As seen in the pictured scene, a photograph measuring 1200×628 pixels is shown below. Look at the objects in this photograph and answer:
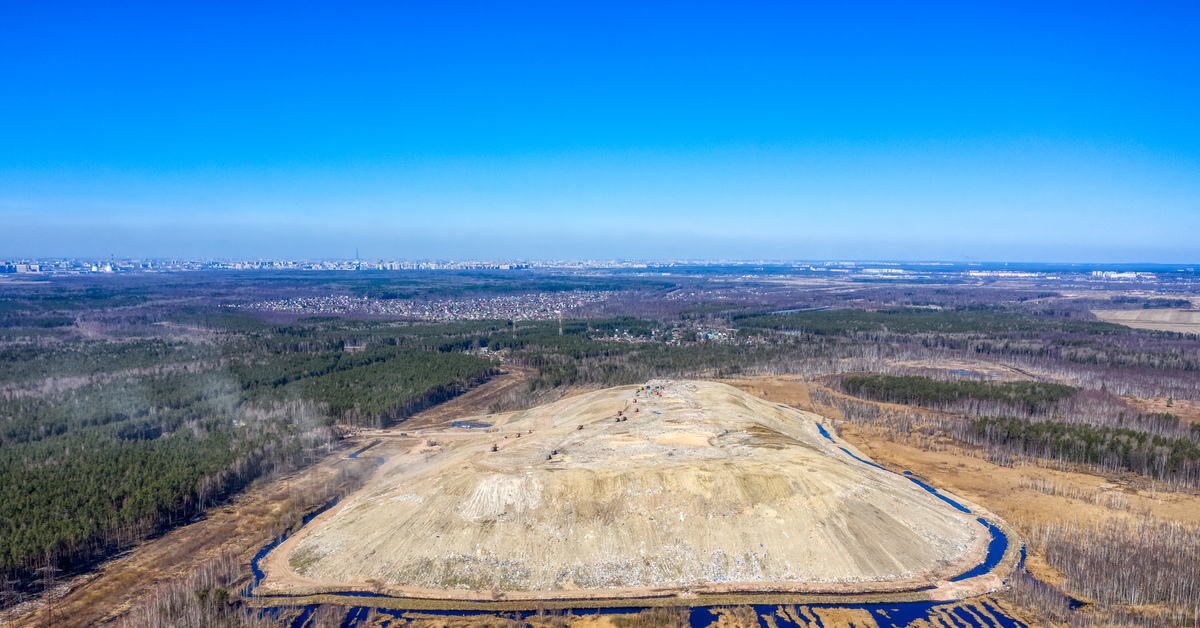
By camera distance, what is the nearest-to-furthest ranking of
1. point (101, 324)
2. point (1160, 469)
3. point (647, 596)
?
point (647, 596)
point (1160, 469)
point (101, 324)

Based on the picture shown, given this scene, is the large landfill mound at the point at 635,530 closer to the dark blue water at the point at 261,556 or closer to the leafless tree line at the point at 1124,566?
the dark blue water at the point at 261,556

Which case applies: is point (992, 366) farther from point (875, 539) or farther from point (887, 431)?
point (875, 539)

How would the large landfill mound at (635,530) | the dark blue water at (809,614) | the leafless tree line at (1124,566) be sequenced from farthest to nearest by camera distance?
the large landfill mound at (635,530) < the dark blue water at (809,614) < the leafless tree line at (1124,566)

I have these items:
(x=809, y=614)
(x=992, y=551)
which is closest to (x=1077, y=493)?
(x=992, y=551)

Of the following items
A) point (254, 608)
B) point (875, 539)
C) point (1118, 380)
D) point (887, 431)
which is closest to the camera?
point (254, 608)

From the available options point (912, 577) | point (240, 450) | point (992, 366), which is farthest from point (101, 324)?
point (992, 366)

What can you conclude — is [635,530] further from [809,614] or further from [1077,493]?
[1077,493]

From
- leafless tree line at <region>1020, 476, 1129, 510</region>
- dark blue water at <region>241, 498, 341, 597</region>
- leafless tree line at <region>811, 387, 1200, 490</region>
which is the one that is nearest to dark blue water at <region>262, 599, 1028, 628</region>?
dark blue water at <region>241, 498, 341, 597</region>

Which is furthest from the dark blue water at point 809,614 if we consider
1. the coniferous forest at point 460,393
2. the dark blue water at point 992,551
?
the coniferous forest at point 460,393
